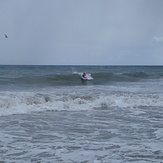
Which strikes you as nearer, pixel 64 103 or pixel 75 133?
pixel 75 133

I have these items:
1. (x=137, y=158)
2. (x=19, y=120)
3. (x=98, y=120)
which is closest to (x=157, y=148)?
(x=137, y=158)

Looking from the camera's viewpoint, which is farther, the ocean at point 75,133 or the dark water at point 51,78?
the dark water at point 51,78

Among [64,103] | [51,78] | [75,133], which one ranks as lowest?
[75,133]

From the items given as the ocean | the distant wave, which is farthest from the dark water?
the ocean

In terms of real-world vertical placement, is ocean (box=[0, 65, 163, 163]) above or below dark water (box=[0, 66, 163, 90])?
below

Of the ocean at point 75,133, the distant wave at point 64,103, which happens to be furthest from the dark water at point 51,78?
the ocean at point 75,133

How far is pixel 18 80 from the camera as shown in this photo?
78.2 feet

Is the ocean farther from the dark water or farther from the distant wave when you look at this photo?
the dark water

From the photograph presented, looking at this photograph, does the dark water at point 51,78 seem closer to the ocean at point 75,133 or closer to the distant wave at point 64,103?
the distant wave at point 64,103

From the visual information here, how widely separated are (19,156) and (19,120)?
341cm

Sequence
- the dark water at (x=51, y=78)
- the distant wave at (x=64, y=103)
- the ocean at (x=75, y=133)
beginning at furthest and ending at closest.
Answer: the dark water at (x=51, y=78) → the distant wave at (x=64, y=103) → the ocean at (x=75, y=133)

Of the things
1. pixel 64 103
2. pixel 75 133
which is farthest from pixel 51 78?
pixel 75 133

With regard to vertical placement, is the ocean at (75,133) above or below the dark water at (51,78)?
below

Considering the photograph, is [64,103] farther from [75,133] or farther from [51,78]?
[51,78]
